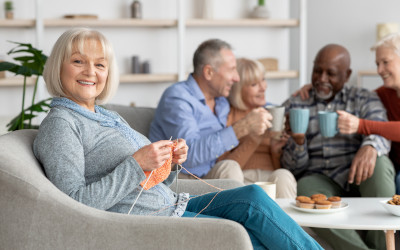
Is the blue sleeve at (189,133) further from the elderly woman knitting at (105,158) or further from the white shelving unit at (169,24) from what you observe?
the white shelving unit at (169,24)

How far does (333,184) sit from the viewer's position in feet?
10.7

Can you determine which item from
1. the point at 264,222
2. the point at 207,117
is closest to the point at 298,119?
the point at 207,117

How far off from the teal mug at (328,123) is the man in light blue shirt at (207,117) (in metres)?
0.28

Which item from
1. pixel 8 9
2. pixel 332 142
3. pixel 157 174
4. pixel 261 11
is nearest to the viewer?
pixel 157 174

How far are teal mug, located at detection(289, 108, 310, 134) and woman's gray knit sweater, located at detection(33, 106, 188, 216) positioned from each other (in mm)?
1246

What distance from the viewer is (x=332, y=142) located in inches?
131

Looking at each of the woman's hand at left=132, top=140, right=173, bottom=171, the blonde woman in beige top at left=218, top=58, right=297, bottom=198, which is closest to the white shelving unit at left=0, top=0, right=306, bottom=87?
the blonde woman in beige top at left=218, top=58, right=297, bottom=198

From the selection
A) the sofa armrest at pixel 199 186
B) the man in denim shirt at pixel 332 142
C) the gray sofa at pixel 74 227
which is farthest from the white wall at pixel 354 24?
the gray sofa at pixel 74 227

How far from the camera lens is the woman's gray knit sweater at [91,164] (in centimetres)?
168

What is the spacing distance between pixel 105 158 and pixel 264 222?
52 centimetres

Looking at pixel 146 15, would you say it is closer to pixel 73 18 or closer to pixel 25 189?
pixel 73 18

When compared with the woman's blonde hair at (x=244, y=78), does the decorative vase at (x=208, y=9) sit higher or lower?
higher

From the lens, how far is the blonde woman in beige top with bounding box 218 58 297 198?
327cm

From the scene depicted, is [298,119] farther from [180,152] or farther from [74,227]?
[74,227]
